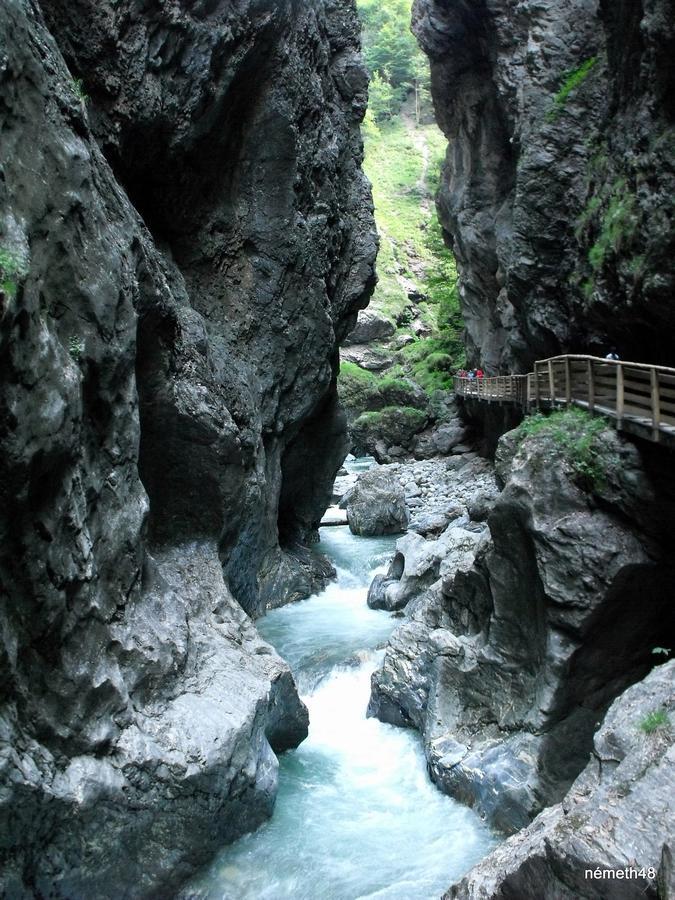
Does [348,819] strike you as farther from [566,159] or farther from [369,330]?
[369,330]

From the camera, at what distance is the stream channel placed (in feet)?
25.8

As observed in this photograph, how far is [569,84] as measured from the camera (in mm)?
17719

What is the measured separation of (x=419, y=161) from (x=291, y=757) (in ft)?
255

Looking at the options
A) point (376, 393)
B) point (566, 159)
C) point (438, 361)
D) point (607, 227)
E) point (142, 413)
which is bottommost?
point (142, 413)

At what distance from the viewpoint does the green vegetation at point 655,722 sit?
5.56 meters

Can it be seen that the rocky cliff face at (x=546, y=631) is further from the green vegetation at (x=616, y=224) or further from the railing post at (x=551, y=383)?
the green vegetation at (x=616, y=224)

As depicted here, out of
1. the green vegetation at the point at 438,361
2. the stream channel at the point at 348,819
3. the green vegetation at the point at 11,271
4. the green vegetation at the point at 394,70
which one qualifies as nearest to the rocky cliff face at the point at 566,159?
the stream channel at the point at 348,819

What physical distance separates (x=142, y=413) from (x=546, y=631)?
673 cm

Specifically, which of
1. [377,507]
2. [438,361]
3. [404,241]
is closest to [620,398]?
[377,507]

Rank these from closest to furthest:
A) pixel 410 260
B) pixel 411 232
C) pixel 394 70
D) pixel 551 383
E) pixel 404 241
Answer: pixel 551 383, pixel 410 260, pixel 404 241, pixel 411 232, pixel 394 70

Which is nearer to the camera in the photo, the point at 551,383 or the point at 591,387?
the point at 591,387

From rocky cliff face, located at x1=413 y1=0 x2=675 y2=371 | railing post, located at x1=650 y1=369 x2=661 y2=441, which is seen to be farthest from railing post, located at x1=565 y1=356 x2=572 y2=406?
railing post, located at x1=650 y1=369 x2=661 y2=441

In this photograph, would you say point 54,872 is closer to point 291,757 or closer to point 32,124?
point 291,757

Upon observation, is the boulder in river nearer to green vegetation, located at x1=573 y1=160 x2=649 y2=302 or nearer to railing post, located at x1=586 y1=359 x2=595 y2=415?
green vegetation, located at x1=573 y1=160 x2=649 y2=302
